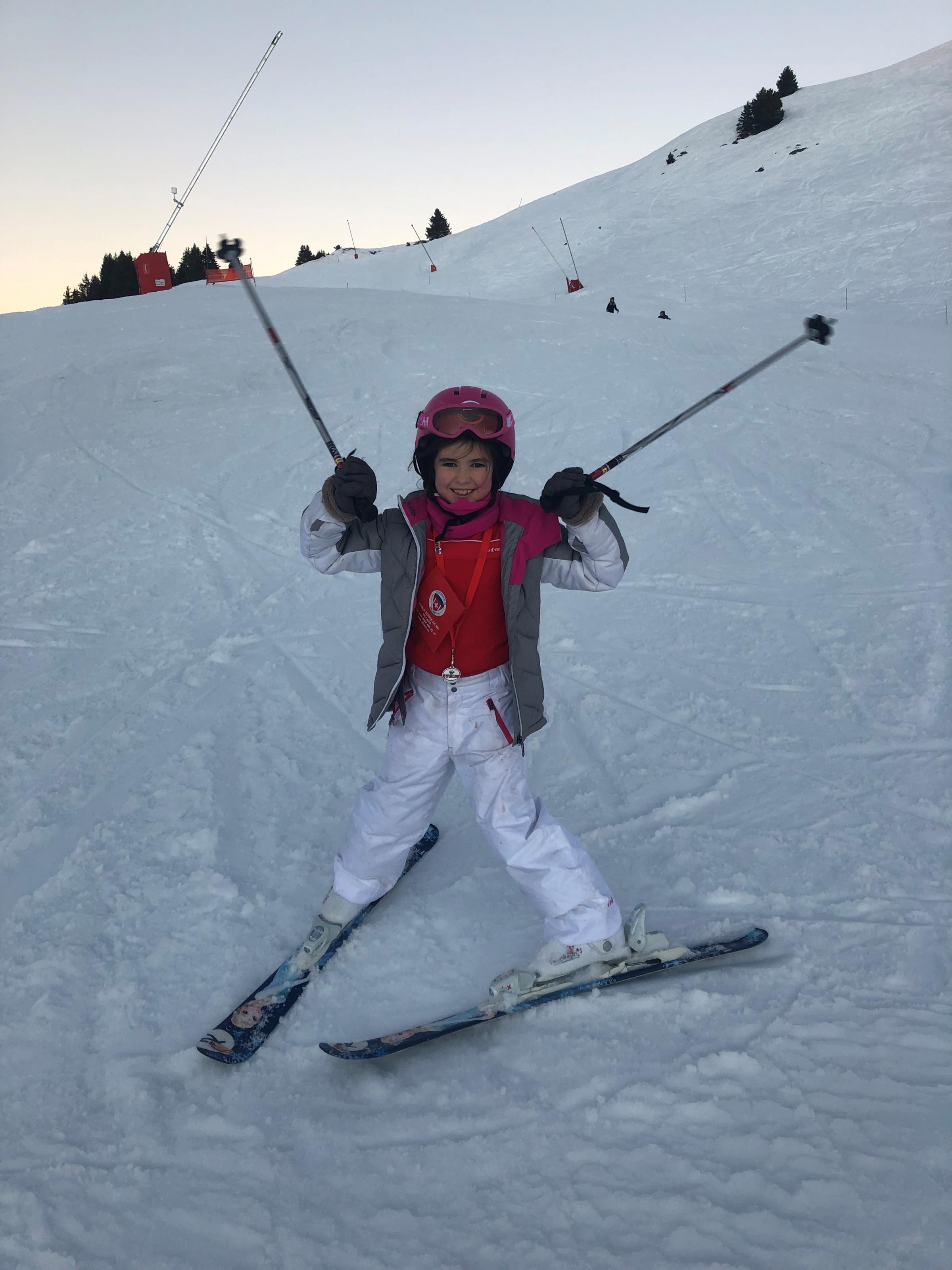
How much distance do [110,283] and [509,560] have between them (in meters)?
36.2

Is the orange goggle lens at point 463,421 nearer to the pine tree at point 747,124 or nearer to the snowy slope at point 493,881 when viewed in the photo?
the snowy slope at point 493,881

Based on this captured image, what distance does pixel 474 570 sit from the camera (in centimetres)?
263

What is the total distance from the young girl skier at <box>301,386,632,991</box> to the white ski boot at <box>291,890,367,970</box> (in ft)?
1.37

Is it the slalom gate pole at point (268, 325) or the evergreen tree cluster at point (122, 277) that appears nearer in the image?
the slalom gate pole at point (268, 325)

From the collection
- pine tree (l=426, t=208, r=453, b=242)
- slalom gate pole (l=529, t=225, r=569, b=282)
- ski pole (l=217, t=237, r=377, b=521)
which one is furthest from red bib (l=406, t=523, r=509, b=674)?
pine tree (l=426, t=208, r=453, b=242)

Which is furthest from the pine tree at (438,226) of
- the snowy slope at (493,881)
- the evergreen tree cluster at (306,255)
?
the snowy slope at (493,881)

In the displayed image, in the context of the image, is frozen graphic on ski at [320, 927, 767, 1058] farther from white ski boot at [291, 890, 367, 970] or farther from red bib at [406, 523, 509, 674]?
red bib at [406, 523, 509, 674]

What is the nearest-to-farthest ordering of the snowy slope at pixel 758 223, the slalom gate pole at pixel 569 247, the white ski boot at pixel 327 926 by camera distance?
the white ski boot at pixel 327 926
the snowy slope at pixel 758 223
the slalom gate pole at pixel 569 247

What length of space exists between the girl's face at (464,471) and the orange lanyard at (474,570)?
0.12 m

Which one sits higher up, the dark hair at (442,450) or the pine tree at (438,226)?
the pine tree at (438,226)

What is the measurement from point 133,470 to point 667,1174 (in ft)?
24.6

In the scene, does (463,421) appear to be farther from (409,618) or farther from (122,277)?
(122,277)

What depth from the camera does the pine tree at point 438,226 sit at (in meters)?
40.8

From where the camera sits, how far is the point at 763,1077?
7.80ft
